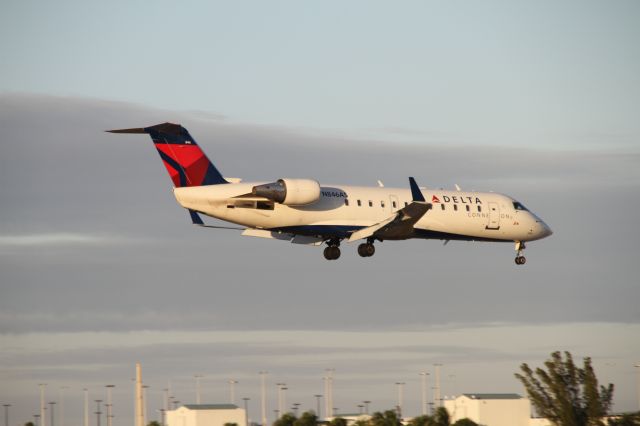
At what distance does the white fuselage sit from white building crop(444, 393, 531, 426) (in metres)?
19.3

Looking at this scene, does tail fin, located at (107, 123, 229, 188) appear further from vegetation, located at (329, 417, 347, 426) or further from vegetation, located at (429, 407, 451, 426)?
vegetation, located at (429, 407, 451, 426)

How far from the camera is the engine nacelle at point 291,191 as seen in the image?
56.1m

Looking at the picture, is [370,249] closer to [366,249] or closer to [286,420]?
[366,249]

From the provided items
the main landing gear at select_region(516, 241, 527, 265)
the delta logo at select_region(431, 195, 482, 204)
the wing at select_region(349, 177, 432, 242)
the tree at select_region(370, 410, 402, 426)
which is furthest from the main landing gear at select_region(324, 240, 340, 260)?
the tree at select_region(370, 410, 402, 426)

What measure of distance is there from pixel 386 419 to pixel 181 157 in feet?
71.7

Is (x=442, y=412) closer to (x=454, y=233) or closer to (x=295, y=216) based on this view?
(x=454, y=233)

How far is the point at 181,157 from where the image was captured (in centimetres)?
5744

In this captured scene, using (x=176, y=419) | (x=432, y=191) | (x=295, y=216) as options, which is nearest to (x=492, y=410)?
(x=176, y=419)

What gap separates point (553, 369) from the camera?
252 feet

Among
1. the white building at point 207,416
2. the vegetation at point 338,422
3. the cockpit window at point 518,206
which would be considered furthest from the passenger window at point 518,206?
the white building at point 207,416

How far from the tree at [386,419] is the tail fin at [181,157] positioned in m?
19.9

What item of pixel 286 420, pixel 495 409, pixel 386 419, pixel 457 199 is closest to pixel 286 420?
pixel 286 420

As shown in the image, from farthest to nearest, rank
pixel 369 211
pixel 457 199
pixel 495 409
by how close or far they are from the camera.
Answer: pixel 495 409, pixel 457 199, pixel 369 211

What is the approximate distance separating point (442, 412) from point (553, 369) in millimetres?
7474
